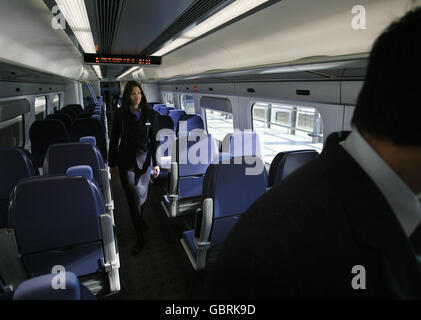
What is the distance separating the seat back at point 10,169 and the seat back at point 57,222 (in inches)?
43.9

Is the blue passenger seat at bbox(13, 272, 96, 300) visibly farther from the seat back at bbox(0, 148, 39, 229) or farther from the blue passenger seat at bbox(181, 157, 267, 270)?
the seat back at bbox(0, 148, 39, 229)

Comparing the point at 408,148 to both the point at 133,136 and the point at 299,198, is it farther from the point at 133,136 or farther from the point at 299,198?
the point at 133,136

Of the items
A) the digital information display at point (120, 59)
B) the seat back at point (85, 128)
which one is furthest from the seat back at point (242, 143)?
the digital information display at point (120, 59)

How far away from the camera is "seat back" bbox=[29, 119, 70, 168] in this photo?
5.18 m

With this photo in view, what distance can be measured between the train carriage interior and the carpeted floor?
16 millimetres

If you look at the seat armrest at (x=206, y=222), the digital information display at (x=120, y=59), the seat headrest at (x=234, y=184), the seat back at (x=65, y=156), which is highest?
the digital information display at (x=120, y=59)

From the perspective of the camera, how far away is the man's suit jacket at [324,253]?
19.7 inches

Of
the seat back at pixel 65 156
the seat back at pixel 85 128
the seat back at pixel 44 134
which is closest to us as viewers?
the seat back at pixel 65 156

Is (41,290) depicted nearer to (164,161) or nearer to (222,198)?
(222,198)

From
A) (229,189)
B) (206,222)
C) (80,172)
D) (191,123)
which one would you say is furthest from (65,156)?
(191,123)

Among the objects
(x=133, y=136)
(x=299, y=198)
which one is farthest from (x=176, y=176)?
(x=299, y=198)

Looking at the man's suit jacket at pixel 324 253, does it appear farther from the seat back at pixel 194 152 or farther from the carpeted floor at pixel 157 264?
the seat back at pixel 194 152
